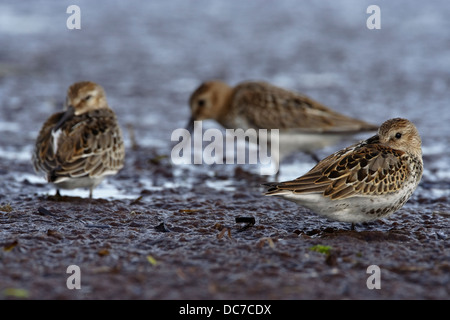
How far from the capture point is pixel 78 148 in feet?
24.0

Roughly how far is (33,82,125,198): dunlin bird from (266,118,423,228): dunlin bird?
244 centimetres

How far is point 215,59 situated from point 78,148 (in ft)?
30.8

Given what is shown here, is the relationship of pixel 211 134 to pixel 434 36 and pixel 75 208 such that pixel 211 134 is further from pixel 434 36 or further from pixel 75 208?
pixel 434 36

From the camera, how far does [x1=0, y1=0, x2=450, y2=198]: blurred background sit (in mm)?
11803

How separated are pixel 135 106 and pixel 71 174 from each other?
229 inches

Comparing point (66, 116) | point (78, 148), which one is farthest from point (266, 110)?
point (78, 148)

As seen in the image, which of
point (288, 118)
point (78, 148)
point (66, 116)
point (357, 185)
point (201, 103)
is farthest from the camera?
point (201, 103)

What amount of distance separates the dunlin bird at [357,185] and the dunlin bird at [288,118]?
10.5ft

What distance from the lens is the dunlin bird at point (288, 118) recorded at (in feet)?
30.8

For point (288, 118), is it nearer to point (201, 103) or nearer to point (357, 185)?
point (201, 103)

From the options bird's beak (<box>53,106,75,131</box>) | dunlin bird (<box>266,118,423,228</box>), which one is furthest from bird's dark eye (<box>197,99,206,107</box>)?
dunlin bird (<box>266,118,423,228</box>)

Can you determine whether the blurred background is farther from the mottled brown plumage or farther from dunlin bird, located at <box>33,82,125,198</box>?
dunlin bird, located at <box>33,82,125,198</box>

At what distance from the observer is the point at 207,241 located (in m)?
5.64

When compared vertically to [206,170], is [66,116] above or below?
above
